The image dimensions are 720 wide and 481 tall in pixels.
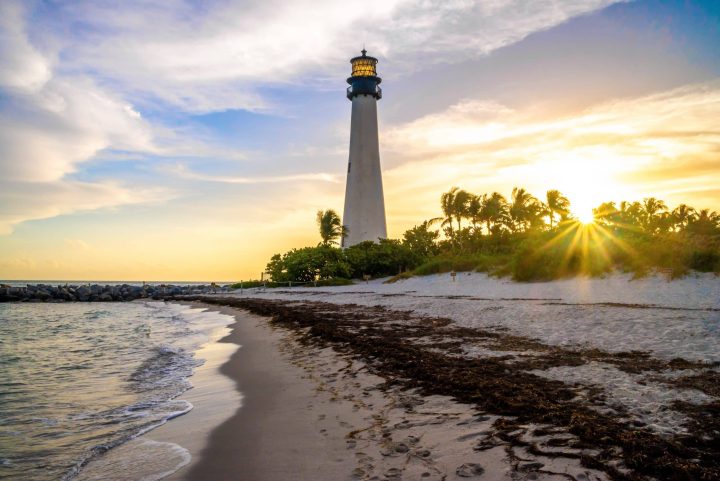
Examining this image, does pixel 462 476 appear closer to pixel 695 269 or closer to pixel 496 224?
pixel 695 269

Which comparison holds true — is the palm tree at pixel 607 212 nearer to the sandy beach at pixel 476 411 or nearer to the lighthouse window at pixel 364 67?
the lighthouse window at pixel 364 67

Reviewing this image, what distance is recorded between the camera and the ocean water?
15.2 ft

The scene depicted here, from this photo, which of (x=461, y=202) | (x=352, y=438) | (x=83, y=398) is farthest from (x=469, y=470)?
(x=461, y=202)

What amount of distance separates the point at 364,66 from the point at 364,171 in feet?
40.9

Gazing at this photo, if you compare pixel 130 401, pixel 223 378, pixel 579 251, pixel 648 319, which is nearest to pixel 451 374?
pixel 223 378

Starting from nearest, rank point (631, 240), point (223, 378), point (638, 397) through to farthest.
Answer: point (638, 397) < point (223, 378) < point (631, 240)

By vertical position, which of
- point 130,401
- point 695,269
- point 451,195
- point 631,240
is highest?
point 451,195

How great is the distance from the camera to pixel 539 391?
5207mm

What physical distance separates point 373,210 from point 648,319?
41601mm

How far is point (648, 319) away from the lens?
10234mm

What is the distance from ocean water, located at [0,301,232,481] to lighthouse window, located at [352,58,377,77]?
43750 millimetres

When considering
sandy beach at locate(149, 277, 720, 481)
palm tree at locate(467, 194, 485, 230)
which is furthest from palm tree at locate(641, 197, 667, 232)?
sandy beach at locate(149, 277, 720, 481)

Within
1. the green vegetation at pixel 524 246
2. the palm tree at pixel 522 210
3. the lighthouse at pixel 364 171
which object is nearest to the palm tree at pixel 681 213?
the green vegetation at pixel 524 246

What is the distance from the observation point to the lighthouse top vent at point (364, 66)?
173 ft
